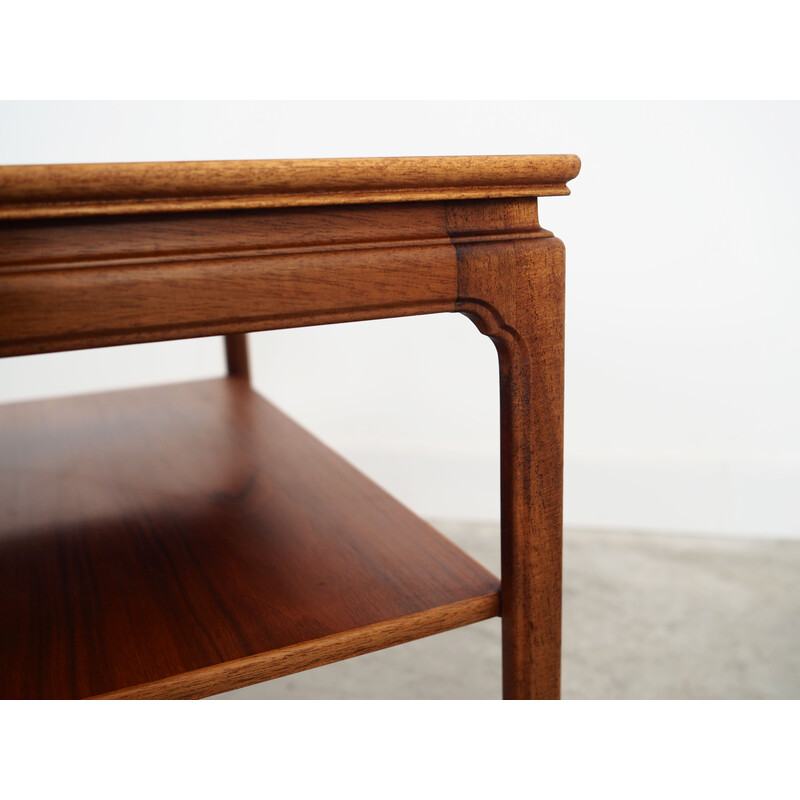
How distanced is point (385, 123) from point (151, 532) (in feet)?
4.14

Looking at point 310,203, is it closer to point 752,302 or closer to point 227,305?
point 227,305

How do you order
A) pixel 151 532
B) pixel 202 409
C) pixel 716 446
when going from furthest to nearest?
pixel 716 446 → pixel 202 409 → pixel 151 532

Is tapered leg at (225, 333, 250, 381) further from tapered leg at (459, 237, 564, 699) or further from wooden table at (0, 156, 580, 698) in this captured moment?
tapered leg at (459, 237, 564, 699)

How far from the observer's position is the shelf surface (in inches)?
23.2

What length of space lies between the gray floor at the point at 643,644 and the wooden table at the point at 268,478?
47 centimetres

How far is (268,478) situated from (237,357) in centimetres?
53

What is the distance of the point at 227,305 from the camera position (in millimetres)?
476

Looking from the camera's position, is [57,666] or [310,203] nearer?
[310,203]

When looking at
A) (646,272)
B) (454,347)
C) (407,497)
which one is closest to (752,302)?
(646,272)

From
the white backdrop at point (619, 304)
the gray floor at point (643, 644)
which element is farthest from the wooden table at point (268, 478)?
the white backdrop at point (619, 304)

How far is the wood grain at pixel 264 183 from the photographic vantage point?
16.1 inches

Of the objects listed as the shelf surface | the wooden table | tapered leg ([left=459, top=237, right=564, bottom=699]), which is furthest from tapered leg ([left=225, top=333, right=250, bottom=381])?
tapered leg ([left=459, top=237, right=564, bottom=699])

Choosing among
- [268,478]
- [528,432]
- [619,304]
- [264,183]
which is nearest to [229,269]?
[264,183]

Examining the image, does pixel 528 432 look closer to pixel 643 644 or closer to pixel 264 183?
pixel 264 183
